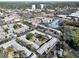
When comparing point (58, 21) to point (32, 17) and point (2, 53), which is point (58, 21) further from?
point (2, 53)

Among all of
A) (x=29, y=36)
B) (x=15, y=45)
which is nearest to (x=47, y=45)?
(x=29, y=36)

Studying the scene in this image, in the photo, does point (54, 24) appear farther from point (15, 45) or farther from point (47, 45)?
point (15, 45)

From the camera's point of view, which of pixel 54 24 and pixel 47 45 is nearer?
pixel 47 45

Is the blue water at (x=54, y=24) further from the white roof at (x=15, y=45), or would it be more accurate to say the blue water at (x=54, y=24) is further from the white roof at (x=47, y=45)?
the white roof at (x=15, y=45)

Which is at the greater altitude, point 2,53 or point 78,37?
point 78,37

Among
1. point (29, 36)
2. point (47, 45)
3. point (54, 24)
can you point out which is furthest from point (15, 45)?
point (54, 24)

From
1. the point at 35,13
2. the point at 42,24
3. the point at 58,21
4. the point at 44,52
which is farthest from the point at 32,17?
the point at 44,52

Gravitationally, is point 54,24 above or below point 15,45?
above

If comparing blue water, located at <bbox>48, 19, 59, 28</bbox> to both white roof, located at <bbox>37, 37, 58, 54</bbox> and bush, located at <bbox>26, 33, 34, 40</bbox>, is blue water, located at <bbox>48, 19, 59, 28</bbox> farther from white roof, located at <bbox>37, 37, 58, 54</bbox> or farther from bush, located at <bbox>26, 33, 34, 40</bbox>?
bush, located at <bbox>26, 33, 34, 40</bbox>

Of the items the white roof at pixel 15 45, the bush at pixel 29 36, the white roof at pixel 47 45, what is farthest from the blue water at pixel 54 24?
the white roof at pixel 15 45

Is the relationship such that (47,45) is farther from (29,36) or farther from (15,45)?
(15,45)

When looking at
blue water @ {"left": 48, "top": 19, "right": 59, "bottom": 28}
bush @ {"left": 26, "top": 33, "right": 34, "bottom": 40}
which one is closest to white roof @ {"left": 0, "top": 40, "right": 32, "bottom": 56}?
bush @ {"left": 26, "top": 33, "right": 34, "bottom": 40}
